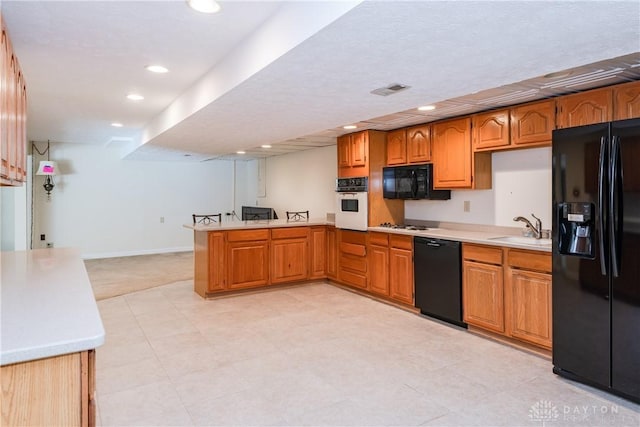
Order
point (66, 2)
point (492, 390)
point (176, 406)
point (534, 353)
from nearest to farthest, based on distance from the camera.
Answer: point (66, 2) < point (176, 406) < point (492, 390) < point (534, 353)

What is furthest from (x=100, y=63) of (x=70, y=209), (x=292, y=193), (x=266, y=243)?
(x=70, y=209)

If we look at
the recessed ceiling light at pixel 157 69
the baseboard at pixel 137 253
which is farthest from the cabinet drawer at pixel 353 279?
the baseboard at pixel 137 253

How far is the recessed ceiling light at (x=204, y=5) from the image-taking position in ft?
6.42

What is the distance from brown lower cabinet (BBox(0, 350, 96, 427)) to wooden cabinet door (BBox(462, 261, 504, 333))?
10.5 feet

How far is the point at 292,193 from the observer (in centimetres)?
768

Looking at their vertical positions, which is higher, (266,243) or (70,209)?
(70,209)

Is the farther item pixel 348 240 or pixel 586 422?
pixel 348 240

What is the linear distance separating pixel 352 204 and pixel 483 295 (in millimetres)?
2037

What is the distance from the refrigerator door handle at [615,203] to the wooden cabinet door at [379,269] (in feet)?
8.03

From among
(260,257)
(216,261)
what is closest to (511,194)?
(260,257)

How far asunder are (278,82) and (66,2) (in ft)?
3.83

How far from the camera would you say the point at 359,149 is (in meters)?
5.03

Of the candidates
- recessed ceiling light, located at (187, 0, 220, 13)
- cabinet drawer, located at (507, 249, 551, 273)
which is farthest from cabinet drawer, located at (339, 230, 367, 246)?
recessed ceiling light, located at (187, 0, 220, 13)

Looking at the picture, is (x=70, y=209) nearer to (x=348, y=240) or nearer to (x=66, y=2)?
(x=348, y=240)
